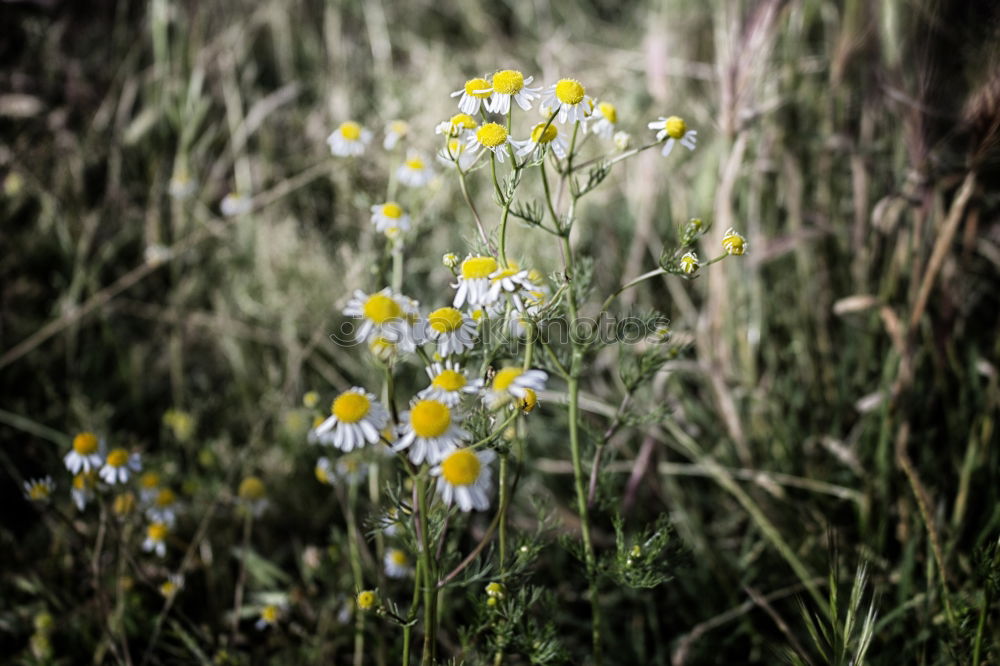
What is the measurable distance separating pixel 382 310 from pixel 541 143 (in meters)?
0.31

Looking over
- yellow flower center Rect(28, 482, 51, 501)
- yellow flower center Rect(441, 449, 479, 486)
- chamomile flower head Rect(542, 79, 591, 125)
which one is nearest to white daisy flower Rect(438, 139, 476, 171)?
chamomile flower head Rect(542, 79, 591, 125)

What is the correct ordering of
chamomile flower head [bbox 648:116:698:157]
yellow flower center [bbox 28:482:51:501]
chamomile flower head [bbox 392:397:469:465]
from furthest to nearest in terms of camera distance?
1. yellow flower center [bbox 28:482:51:501]
2. chamomile flower head [bbox 648:116:698:157]
3. chamomile flower head [bbox 392:397:469:465]

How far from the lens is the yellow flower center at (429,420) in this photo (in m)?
0.83

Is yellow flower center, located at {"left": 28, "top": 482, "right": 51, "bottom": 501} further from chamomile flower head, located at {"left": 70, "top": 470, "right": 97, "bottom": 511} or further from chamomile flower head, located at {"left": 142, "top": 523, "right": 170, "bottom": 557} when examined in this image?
chamomile flower head, located at {"left": 142, "top": 523, "right": 170, "bottom": 557}

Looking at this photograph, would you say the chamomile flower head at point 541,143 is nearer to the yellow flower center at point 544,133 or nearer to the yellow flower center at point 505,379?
the yellow flower center at point 544,133

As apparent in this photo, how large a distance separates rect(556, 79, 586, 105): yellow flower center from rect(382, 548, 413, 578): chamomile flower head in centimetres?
95

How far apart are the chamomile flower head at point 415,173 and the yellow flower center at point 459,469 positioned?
33.5 inches

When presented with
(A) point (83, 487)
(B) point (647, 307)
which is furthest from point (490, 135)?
(B) point (647, 307)

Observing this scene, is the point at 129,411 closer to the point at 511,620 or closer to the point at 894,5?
the point at 511,620

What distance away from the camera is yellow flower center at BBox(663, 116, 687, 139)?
3.56 ft

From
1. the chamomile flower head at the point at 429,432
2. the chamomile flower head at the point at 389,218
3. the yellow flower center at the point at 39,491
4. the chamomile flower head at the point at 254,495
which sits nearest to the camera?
the chamomile flower head at the point at 429,432

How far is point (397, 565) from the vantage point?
1.45 m

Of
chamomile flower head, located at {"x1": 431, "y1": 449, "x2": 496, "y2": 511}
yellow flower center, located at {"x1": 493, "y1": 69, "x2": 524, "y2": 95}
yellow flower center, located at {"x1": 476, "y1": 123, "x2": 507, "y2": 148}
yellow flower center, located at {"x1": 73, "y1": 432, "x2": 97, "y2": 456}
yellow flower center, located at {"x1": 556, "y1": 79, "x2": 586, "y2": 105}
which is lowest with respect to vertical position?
chamomile flower head, located at {"x1": 431, "y1": 449, "x2": 496, "y2": 511}

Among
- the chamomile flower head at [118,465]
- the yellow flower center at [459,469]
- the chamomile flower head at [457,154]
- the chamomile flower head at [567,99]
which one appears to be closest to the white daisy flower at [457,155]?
the chamomile flower head at [457,154]
